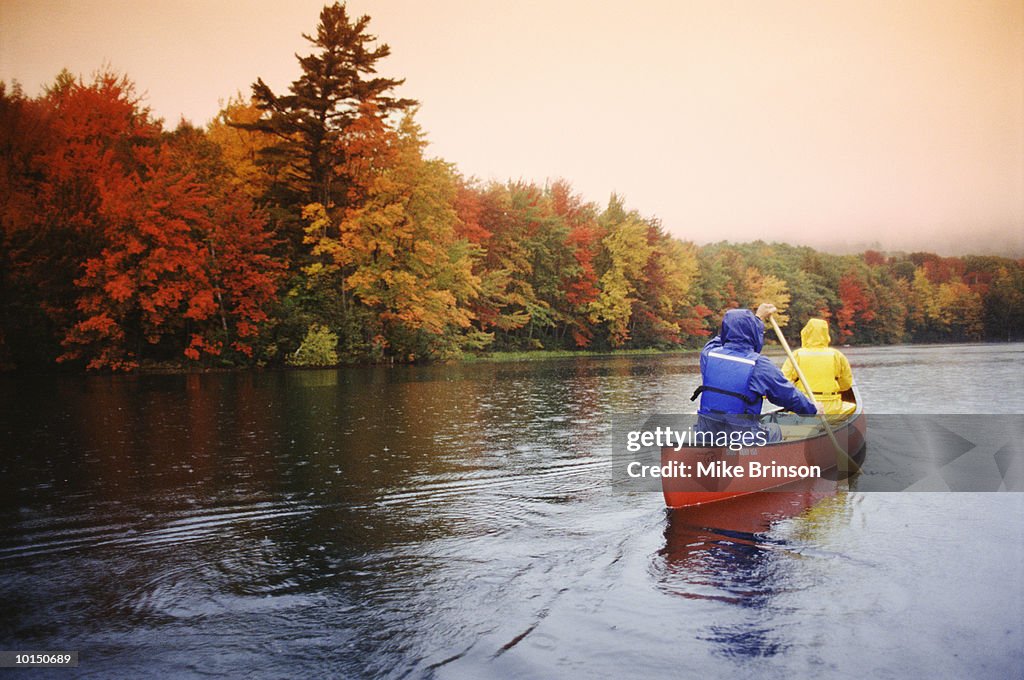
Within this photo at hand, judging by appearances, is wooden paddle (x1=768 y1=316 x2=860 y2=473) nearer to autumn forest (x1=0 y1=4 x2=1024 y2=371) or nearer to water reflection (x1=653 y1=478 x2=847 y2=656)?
water reflection (x1=653 y1=478 x2=847 y2=656)

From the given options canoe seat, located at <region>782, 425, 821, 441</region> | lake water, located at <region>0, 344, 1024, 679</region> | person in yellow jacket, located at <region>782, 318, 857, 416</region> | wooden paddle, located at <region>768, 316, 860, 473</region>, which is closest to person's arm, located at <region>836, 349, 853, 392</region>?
person in yellow jacket, located at <region>782, 318, 857, 416</region>

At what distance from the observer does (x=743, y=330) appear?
5895 millimetres

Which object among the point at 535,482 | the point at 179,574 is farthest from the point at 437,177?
the point at 179,574

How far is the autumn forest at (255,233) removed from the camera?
2300cm

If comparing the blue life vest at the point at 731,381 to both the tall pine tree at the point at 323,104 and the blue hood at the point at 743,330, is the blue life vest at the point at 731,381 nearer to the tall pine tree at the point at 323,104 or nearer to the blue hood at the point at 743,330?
the blue hood at the point at 743,330

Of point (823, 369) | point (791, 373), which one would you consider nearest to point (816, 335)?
point (823, 369)

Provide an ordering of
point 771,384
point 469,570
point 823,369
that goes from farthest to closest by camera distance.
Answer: point 823,369 → point 771,384 → point 469,570

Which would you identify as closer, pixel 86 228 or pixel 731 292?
pixel 86 228

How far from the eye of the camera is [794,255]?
66.8 m

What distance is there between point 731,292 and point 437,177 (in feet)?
115

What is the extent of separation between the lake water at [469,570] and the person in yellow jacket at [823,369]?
1.54 m

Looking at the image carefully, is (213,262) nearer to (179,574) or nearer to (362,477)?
(362,477)

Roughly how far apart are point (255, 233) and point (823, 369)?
2177cm

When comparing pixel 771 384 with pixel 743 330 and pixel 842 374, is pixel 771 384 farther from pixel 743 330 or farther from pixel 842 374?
pixel 842 374
